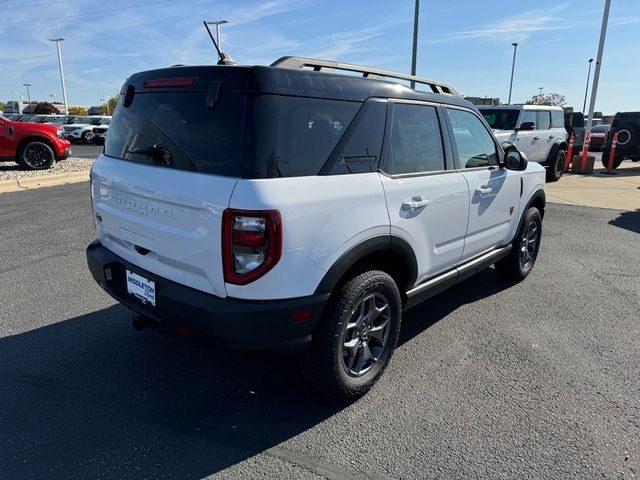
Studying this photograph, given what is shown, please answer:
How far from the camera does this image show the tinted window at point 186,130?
2328 millimetres

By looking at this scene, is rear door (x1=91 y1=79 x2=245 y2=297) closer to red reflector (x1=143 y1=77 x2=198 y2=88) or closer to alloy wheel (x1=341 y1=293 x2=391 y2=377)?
red reflector (x1=143 y1=77 x2=198 y2=88)

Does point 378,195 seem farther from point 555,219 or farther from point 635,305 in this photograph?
point 555,219

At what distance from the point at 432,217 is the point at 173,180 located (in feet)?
5.61

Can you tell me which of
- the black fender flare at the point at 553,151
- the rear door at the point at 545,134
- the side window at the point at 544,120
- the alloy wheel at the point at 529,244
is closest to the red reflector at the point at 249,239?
the alloy wheel at the point at 529,244

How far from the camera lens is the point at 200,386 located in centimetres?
302

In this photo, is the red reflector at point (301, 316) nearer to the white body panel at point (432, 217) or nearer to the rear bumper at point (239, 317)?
the rear bumper at point (239, 317)

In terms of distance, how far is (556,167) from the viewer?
13375mm

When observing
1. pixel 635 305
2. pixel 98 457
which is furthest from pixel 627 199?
pixel 98 457

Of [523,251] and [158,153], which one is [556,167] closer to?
[523,251]

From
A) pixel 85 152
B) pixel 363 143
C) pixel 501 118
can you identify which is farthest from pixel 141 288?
pixel 85 152

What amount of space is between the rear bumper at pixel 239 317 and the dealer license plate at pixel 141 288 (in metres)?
0.05

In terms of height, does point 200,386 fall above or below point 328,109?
below

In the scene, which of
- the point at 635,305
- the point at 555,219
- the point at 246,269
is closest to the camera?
the point at 246,269

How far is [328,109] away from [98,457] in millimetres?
2159
